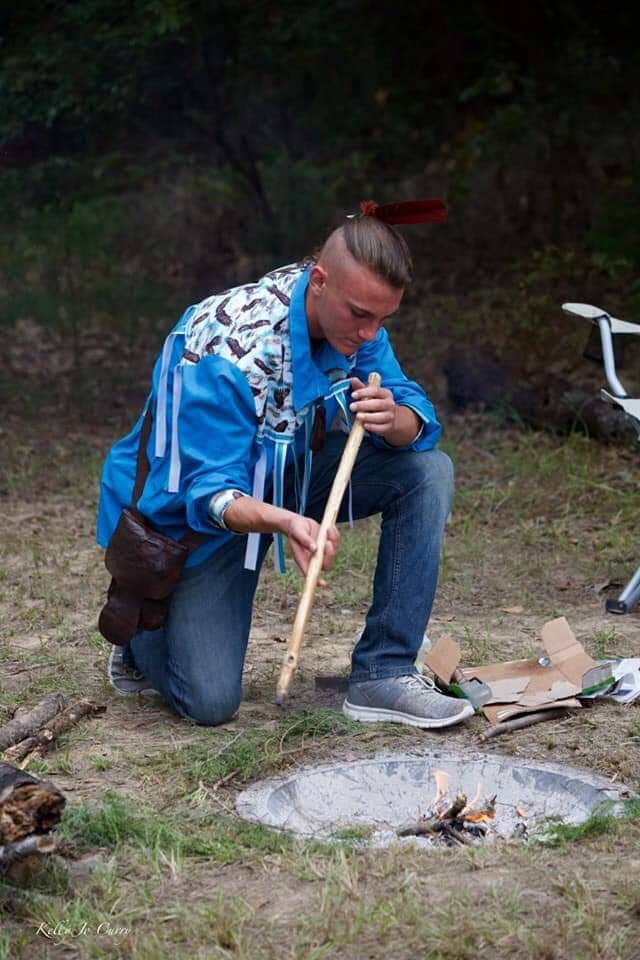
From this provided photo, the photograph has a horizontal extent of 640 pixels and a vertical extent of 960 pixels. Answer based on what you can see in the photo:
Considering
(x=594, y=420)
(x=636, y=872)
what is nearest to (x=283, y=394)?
(x=636, y=872)

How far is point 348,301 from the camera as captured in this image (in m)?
3.68

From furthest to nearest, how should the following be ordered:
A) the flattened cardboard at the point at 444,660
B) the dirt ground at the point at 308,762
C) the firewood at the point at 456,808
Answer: the flattened cardboard at the point at 444,660, the firewood at the point at 456,808, the dirt ground at the point at 308,762

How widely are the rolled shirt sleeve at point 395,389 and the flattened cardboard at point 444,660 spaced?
0.60m

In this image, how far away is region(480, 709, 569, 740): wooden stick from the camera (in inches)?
154

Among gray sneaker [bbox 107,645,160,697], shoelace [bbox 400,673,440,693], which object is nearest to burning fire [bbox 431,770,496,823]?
shoelace [bbox 400,673,440,693]

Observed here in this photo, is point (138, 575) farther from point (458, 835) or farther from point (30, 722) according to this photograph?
point (458, 835)

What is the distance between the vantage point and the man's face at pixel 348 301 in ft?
12.0

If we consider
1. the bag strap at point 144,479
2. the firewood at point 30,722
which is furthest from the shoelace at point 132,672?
the bag strap at point 144,479

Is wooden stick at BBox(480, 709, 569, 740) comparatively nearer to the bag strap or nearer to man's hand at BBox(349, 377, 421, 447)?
man's hand at BBox(349, 377, 421, 447)

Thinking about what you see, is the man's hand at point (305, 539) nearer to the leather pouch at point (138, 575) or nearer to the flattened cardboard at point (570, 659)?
the leather pouch at point (138, 575)

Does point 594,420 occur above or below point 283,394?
below

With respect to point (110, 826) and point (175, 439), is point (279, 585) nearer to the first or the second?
point (175, 439)

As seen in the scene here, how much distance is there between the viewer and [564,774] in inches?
141

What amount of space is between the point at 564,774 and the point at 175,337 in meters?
1.53
